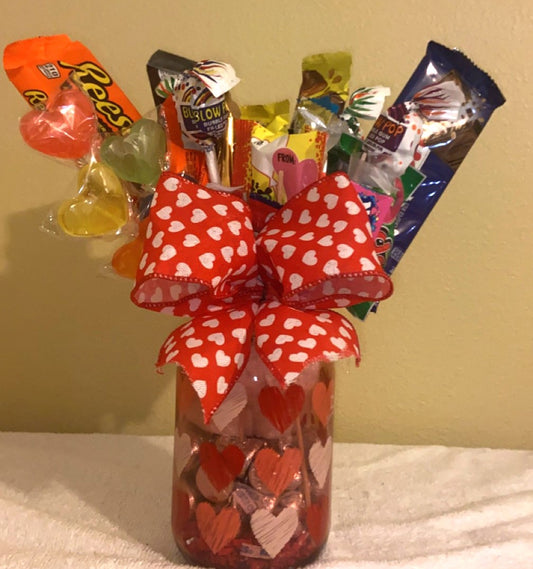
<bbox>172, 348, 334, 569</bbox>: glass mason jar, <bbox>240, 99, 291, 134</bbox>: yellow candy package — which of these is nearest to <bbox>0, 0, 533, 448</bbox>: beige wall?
<bbox>240, 99, 291, 134</bbox>: yellow candy package

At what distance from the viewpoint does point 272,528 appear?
21.1 inches

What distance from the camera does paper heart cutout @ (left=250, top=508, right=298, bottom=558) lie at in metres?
0.53

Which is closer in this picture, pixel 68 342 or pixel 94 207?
pixel 94 207

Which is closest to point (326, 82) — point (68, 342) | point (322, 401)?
point (322, 401)

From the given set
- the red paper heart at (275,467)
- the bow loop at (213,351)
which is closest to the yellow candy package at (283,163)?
the bow loop at (213,351)

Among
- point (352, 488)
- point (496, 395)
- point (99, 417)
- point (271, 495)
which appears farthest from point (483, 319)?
point (99, 417)

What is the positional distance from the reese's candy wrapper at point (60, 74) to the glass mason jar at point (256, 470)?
0.84 ft

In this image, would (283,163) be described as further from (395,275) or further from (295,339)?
(395,275)

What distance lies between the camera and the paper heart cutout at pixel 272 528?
1.75 ft

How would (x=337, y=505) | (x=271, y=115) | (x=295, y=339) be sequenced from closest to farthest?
1. (x=295, y=339)
2. (x=271, y=115)
3. (x=337, y=505)

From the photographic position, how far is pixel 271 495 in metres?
0.54

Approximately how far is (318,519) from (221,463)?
0.38 feet

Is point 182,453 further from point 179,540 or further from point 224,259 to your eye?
point 224,259

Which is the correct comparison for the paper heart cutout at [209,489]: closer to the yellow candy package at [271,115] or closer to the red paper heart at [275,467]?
the red paper heart at [275,467]
